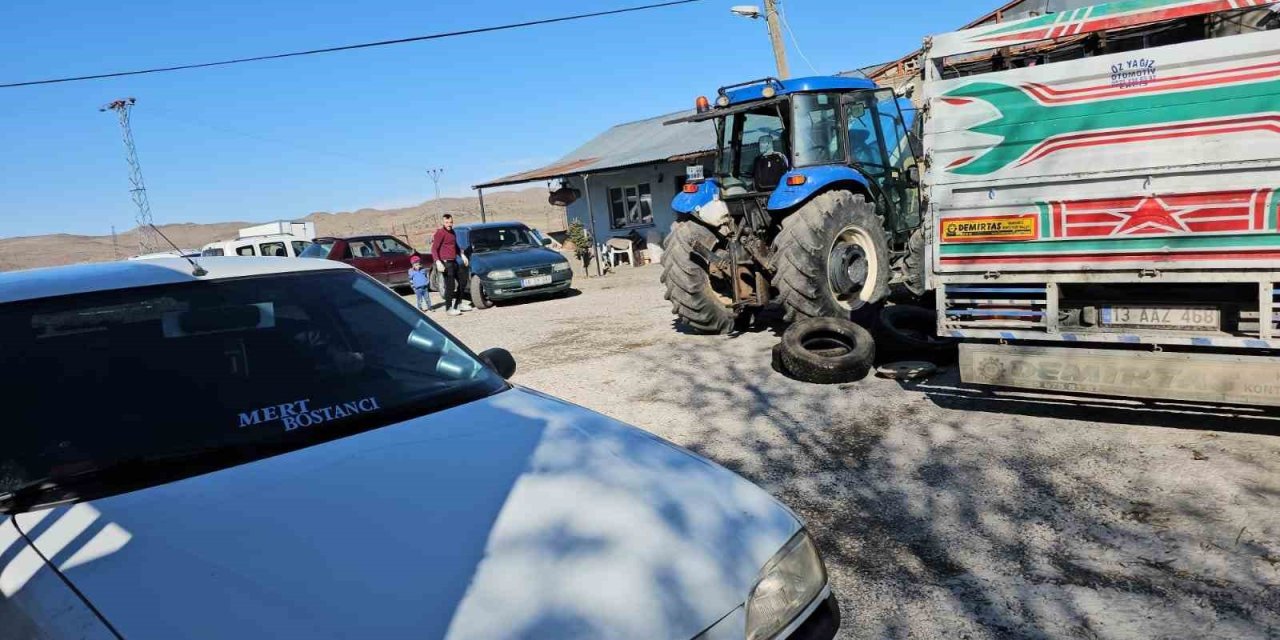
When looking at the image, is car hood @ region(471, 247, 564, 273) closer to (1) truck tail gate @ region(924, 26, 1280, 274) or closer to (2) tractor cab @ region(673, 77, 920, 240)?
(2) tractor cab @ region(673, 77, 920, 240)

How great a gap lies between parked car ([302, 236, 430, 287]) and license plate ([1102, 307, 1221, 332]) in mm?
15647

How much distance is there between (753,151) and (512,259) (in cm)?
753

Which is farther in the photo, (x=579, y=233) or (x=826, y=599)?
(x=579, y=233)

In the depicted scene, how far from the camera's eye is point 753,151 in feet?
28.1

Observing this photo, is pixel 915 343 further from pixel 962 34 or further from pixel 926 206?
pixel 962 34

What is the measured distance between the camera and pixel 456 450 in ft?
7.59

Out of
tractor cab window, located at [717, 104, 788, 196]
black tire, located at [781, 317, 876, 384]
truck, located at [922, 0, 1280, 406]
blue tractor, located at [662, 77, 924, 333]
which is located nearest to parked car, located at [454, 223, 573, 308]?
blue tractor, located at [662, 77, 924, 333]

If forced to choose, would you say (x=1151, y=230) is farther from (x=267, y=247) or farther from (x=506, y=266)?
(x=267, y=247)

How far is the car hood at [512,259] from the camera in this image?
589 inches

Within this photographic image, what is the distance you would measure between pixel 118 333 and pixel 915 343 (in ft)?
18.8

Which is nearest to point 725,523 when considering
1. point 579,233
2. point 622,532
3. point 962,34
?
point 622,532

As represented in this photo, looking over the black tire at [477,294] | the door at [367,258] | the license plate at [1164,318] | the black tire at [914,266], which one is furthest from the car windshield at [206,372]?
the door at [367,258]

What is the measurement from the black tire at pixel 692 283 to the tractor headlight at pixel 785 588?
6.40 meters

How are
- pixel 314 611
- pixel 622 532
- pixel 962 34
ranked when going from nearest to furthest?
pixel 314 611, pixel 622 532, pixel 962 34
